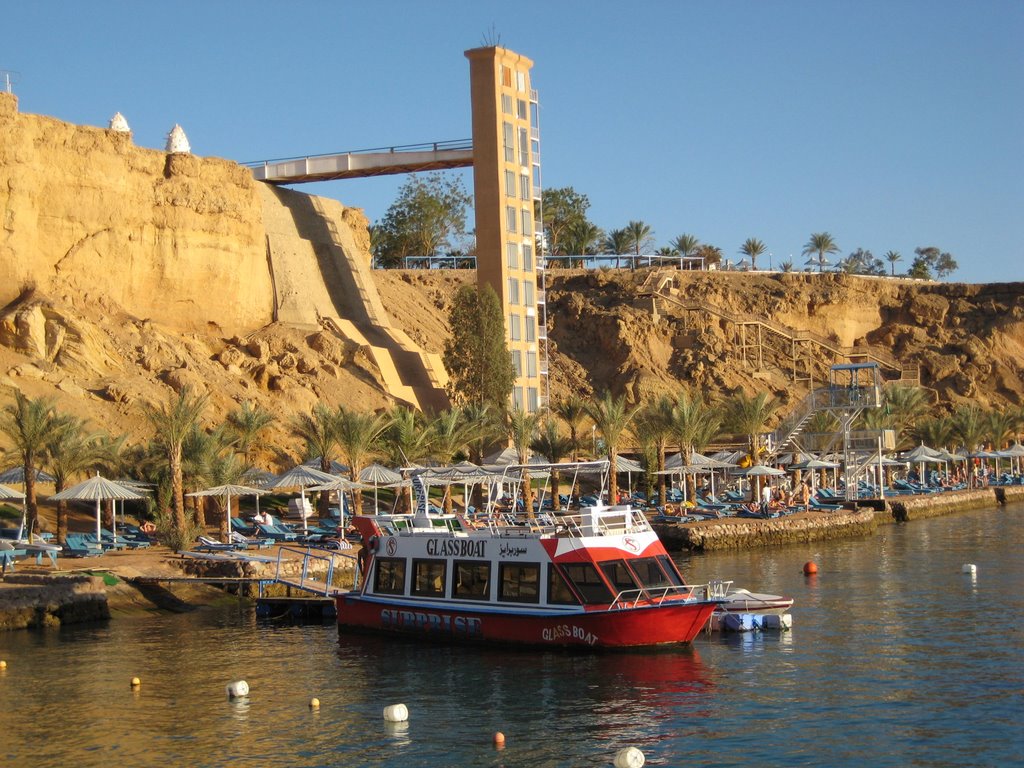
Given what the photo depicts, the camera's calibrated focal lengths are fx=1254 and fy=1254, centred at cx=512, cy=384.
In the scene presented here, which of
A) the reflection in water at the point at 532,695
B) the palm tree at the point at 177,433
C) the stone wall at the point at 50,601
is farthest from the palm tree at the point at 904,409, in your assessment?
the stone wall at the point at 50,601

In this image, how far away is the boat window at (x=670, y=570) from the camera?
25.5m

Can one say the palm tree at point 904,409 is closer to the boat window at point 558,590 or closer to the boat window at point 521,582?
the boat window at point 521,582

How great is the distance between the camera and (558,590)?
25.3 meters

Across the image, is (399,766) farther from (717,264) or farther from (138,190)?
(717,264)

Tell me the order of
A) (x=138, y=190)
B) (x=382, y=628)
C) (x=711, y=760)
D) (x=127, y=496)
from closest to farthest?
(x=711, y=760) → (x=382, y=628) → (x=127, y=496) → (x=138, y=190)

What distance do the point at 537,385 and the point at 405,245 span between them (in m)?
33.5

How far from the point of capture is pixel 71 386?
5206 centimetres

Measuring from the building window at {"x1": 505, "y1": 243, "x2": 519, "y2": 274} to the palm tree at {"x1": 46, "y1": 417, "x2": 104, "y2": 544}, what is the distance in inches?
1202

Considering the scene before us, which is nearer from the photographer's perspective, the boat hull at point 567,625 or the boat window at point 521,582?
the boat hull at point 567,625

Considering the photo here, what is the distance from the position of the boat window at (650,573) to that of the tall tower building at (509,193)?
41783 mm

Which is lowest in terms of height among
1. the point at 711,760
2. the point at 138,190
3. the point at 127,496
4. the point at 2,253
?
the point at 711,760

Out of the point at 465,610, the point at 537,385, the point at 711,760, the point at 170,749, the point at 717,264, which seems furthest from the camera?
the point at 717,264

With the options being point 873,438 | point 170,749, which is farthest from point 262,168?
point 170,749

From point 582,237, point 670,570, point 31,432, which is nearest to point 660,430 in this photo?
point 31,432
